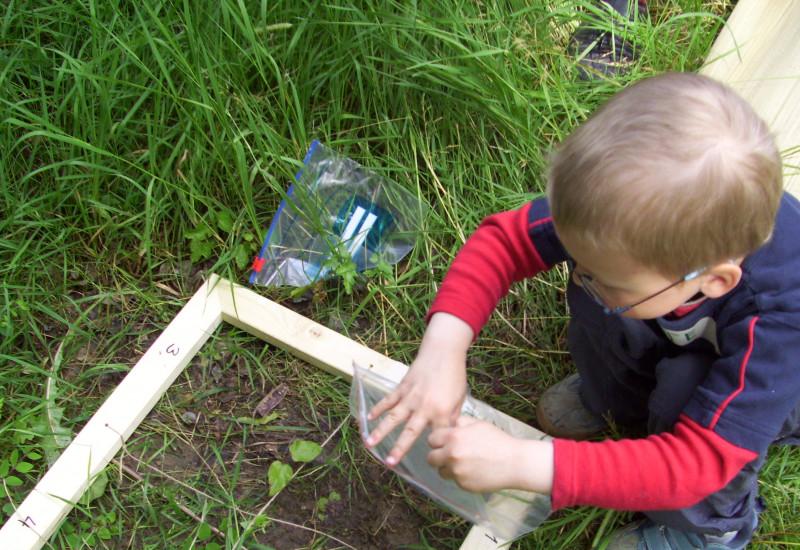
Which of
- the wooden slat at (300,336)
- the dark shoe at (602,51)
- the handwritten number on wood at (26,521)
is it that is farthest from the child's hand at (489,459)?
the dark shoe at (602,51)

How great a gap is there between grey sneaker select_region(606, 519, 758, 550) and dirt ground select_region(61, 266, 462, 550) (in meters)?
0.34

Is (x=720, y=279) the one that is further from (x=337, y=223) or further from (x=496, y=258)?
(x=337, y=223)

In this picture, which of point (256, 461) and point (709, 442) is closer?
point (709, 442)

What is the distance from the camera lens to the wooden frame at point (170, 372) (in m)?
1.41

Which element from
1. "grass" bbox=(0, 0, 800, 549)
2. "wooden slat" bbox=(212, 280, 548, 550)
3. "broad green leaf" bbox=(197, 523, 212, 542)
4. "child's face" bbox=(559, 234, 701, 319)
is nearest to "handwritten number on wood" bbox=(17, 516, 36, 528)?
"grass" bbox=(0, 0, 800, 549)

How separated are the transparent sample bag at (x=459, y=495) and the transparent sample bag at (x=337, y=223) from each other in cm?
43

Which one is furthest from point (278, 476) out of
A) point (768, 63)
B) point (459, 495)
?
point (768, 63)

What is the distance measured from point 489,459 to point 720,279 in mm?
434

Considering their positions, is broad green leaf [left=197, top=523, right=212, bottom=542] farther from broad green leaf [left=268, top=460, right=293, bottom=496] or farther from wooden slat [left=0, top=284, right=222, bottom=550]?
wooden slat [left=0, top=284, right=222, bottom=550]

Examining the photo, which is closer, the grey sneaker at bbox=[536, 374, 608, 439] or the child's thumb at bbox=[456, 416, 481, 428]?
the child's thumb at bbox=[456, 416, 481, 428]

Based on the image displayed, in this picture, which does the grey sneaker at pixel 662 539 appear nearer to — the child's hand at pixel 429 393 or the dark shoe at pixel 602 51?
the child's hand at pixel 429 393

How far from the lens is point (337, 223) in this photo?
70.6 inches

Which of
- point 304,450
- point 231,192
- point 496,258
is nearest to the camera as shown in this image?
point 496,258

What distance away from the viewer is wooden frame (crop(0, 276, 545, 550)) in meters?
1.41
